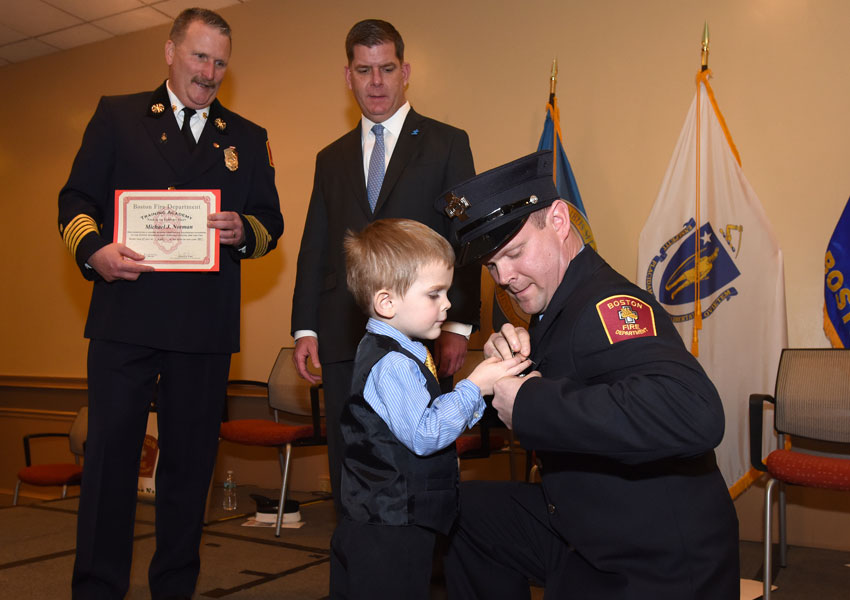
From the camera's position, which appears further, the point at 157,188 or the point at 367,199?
the point at 367,199

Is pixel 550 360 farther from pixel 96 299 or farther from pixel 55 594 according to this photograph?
pixel 55 594

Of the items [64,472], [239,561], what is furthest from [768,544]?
[64,472]

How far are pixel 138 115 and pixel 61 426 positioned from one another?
16.9 feet

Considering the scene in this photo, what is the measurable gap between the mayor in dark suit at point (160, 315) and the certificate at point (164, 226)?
0.16 ft

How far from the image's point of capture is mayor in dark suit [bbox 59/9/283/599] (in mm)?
2453

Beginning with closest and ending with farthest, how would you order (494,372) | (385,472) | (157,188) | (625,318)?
(625,318) → (494,372) → (385,472) → (157,188)

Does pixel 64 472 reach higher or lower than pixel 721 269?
lower

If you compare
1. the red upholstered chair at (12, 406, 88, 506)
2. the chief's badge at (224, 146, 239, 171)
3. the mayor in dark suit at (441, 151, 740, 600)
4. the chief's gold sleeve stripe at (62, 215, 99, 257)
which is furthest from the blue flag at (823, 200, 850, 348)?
the red upholstered chair at (12, 406, 88, 506)

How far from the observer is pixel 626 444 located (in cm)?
143

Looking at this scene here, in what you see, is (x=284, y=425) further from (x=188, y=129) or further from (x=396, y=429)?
(x=396, y=429)

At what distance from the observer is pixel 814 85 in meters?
4.14

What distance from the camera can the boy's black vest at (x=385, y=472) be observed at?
5.97 ft

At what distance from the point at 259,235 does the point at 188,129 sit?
1.44 feet

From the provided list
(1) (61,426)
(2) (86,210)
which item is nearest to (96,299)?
(2) (86,210)
